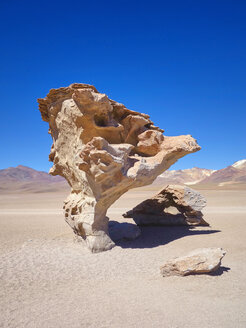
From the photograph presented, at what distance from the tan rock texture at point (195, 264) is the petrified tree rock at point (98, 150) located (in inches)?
117

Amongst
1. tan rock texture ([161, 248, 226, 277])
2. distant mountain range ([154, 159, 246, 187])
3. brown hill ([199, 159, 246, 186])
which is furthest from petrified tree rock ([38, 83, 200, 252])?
brown hill ([199, 159, 246, 186])

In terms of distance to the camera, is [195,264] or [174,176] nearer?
[195,264]

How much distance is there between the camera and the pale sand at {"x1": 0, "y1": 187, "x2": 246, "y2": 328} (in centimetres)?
444

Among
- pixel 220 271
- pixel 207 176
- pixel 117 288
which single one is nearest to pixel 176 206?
pixel 220 271

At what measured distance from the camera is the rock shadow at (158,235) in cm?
970

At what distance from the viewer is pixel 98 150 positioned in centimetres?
785

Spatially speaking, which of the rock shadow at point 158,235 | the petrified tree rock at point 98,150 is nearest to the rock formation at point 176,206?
the rock shadow at point 158,235

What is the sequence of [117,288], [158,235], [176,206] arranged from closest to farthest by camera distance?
[117,288] → [158,235] → [176,206]

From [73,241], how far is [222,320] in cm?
709

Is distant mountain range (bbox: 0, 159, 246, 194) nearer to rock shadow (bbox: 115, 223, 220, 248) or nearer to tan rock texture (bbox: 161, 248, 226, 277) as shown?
rock shadow (bbox: 115, 223, 220, 248)

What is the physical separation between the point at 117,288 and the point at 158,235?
537 cm

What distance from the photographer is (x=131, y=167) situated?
9031mm

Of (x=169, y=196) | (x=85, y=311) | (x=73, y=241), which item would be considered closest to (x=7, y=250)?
(x=73, y=241)

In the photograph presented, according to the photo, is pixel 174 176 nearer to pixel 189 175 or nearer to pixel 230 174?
pixel 189 175
